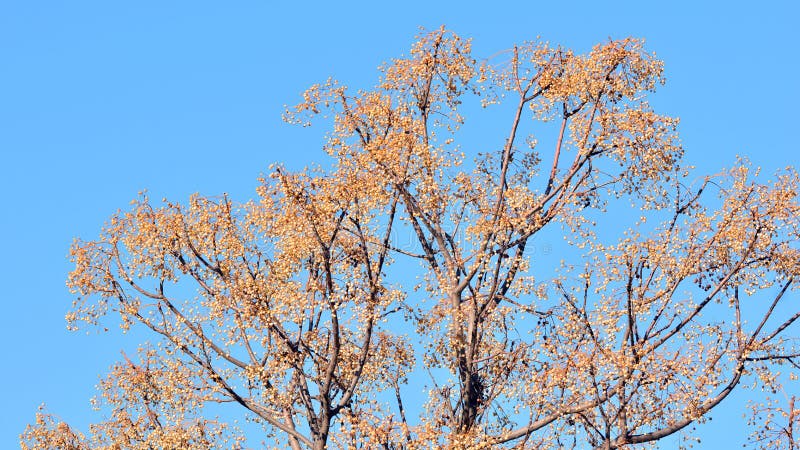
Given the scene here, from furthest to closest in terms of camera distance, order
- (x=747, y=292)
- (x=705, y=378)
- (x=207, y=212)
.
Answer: (x=207, y=212) → (x=747, y=292) → (x=705, y=378)

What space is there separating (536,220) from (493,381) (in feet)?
11.3

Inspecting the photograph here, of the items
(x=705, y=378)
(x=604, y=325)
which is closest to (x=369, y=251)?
(x=604, y=325)

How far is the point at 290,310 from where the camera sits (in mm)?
22672

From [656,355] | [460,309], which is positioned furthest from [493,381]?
[656,355]

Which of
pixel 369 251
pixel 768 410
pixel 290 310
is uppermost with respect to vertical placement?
pixel 369 251

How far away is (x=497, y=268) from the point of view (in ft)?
73.2

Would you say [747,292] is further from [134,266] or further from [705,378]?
[134,266]

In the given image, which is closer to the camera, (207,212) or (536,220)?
(536,220)

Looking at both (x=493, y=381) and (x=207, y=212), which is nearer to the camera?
(x=493, y=381)

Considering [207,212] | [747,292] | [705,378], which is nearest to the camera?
[705,378]

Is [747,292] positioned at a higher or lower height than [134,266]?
lower

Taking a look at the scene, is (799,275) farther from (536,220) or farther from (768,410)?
(536,220)

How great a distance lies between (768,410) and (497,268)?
607cm

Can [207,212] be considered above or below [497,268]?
above
